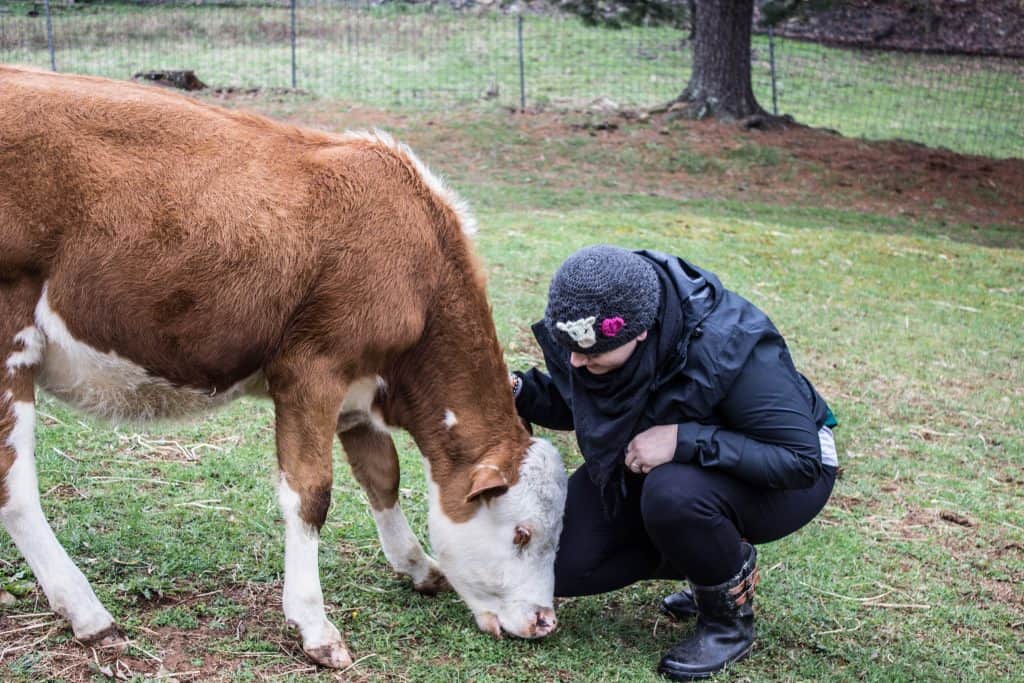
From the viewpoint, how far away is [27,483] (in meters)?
3.89

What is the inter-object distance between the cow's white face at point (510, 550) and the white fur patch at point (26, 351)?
1.58 meters

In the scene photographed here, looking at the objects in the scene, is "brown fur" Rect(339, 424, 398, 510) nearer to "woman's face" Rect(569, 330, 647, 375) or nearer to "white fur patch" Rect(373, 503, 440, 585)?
"white fur patch" Rect(373, 503, 440, 585)

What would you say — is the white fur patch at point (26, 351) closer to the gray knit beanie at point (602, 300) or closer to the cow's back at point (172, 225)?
the cow's back at point (172, 225)

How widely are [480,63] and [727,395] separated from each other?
18.1 metres

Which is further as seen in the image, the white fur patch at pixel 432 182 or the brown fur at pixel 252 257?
the white fur patch at pixel 432 182

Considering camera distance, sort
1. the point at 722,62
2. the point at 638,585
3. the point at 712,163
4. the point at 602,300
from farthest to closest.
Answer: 1. the point at 722,62
2. the point at 712,163
3. the point at 638,585
4. the point at 602,300

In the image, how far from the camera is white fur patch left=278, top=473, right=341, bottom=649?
402cm

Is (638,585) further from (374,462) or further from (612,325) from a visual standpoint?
(612,325)

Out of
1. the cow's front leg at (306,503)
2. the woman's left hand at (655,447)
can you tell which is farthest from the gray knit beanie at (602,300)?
the cow's front leg at (306,503)

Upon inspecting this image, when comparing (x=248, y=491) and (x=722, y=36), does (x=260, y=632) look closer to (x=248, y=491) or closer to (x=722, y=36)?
(x=248, y=491)

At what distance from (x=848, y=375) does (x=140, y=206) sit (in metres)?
5.21

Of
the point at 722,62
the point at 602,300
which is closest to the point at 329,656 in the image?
the point at 602,300

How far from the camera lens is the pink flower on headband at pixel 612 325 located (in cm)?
369

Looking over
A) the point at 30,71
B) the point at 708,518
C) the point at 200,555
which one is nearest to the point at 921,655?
the point at 708,518
